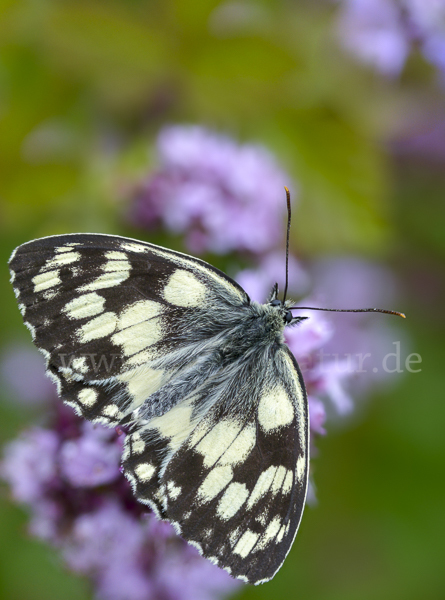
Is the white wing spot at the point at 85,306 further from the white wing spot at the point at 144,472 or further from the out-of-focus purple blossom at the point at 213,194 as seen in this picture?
the out-of-focus purple blossom at the point at 213,194

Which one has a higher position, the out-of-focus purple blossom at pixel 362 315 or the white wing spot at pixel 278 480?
the out-of-focus purple blossom at pixel 362 315

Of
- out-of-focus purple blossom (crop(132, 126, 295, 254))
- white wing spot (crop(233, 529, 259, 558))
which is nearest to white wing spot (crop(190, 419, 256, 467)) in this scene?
white wing spot (crop(233, 529, 259, 558))

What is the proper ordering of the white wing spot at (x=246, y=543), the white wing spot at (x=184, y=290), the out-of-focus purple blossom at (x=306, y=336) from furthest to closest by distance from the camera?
the out-of-focus purple blossom at (x=306, y=336) → the white wing spot at (x=184, y=290) → the white wing spot at (x=246, y=543)

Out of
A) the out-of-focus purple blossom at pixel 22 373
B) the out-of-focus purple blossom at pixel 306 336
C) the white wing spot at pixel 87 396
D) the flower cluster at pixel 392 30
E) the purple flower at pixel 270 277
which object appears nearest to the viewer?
the white wing spot at pixel 87 396

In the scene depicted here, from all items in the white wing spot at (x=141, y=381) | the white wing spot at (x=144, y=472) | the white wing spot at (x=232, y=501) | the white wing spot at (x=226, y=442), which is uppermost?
the white wing spot at (x=141, y=381)

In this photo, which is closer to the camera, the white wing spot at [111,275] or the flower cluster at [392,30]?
the white wing spot at [111,275]

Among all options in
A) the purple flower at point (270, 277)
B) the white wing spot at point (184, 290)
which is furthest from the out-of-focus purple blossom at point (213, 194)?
the white wing spot at point (184, 290)

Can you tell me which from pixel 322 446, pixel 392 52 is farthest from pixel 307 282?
pixel 392 52

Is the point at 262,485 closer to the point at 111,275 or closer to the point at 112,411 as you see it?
the point at 112,411
